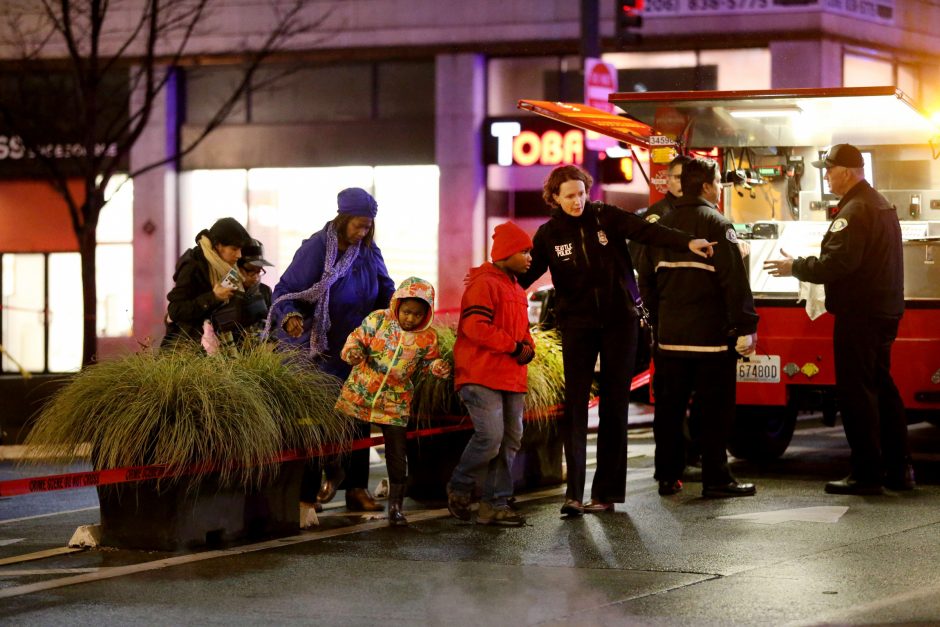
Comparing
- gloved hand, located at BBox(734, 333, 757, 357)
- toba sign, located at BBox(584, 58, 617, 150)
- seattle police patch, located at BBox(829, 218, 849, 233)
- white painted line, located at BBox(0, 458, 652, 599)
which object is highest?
toba sign, located at BBox(584, 58, 617, 150)

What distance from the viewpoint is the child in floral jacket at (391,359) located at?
8797 mm

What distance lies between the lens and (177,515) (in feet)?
26.3

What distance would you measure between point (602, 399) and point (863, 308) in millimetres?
1858

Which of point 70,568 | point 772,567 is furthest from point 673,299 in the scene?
point 70,568

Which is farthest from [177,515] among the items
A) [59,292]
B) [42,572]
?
[59,292]

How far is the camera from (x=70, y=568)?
7695 millimetres

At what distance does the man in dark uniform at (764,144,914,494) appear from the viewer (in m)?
Answer: 9.96

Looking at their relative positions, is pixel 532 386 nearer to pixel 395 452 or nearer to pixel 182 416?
pixel 395 452

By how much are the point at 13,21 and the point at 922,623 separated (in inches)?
1051

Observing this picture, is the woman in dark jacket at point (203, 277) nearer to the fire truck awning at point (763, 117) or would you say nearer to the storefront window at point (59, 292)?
the fire truck awning at point (763, 117)

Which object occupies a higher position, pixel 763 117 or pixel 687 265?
pixel 763 117

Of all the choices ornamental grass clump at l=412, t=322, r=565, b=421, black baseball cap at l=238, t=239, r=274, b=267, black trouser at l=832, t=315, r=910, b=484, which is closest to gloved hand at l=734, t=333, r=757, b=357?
black trouser at l=832, t=315, r=910, b=484

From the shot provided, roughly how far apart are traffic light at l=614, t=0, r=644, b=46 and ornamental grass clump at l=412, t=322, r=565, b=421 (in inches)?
341

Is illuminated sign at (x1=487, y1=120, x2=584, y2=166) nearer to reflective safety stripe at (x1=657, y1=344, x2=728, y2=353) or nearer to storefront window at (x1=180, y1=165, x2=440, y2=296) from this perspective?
storefront window at (x1=180, y1=165, x2=440, y2=296)
